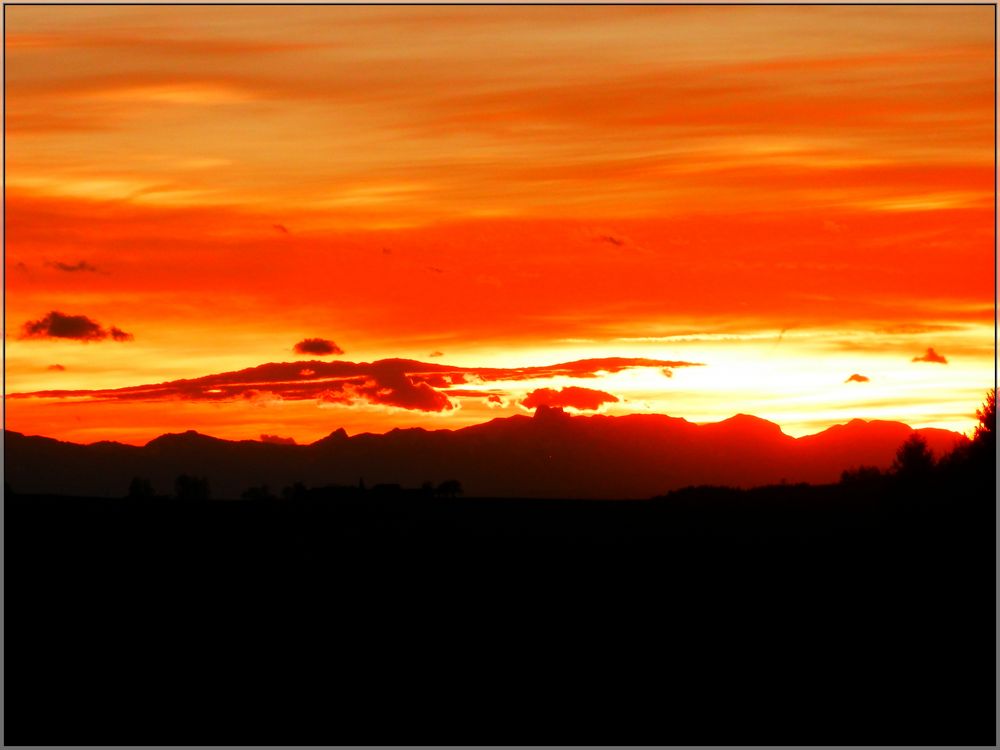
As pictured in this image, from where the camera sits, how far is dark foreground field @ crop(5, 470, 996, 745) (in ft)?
131

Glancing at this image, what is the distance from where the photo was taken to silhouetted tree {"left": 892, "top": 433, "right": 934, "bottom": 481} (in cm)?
8375

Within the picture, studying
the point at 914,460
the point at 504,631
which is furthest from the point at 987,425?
the point at 504,631

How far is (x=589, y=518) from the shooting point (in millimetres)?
76750

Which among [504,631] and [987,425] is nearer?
[504,631]

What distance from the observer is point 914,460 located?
285 ft

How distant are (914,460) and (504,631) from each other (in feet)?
148

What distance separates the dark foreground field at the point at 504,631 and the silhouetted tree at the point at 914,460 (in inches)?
502

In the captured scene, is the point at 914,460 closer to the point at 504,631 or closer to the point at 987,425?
the point at 987,425

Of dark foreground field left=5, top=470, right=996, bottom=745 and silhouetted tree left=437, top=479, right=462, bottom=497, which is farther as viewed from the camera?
silhouetted tree left=437, top=479, right=462, bottom=497

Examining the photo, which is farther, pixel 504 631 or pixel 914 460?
pixel 914 460

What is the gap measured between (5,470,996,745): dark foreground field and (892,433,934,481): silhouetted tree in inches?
502

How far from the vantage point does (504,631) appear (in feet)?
159

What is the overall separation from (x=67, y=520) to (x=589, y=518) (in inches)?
979

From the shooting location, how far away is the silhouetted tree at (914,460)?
8375 cm
